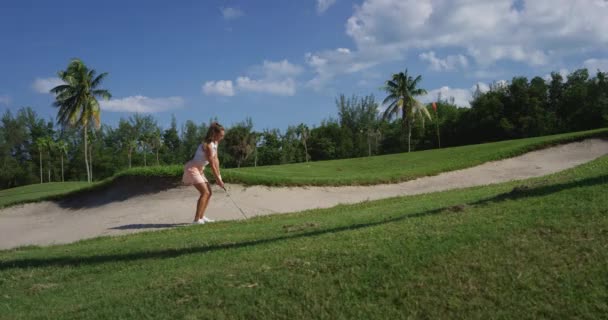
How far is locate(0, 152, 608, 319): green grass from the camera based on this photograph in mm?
4098

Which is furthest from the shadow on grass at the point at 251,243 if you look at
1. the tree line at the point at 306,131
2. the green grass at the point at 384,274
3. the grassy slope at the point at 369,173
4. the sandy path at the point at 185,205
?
the tree line at the point at 306,131

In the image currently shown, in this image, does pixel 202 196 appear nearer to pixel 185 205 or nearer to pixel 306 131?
pixel 185 205

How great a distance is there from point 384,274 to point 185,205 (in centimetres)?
992

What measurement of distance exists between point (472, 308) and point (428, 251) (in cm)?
111

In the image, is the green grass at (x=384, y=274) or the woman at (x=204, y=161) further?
the woman at (x=204, y=161)

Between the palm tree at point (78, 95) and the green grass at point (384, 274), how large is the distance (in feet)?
132

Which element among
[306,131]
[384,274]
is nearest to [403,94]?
[306,131]

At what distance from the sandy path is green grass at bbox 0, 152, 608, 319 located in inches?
215

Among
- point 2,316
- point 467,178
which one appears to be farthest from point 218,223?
point 467,178

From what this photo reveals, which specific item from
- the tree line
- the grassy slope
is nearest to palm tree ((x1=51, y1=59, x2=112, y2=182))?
the tree line

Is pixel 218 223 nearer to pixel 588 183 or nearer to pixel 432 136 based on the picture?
pixel 588 183

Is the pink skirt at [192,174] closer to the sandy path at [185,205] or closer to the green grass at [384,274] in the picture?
the sandy path at [185,205]

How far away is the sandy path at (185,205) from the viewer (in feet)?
40.9

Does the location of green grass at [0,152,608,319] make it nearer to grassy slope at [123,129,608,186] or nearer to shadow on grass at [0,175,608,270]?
shadow on grass at [0,175,608,270]
